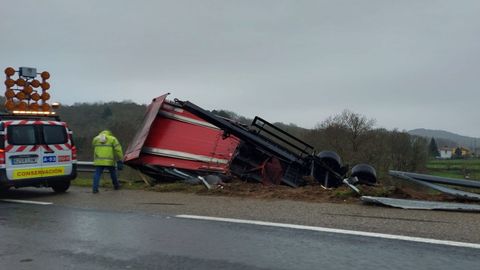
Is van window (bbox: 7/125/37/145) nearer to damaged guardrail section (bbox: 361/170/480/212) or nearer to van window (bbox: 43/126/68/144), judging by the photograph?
van window (bbox: 43/126/68/144)

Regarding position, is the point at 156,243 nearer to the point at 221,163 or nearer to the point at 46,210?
the point at 46,210

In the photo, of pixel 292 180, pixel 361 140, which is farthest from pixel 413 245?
pixel 361 140

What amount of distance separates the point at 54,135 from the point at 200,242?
657 cm

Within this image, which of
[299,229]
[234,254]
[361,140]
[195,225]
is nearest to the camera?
[234,254]

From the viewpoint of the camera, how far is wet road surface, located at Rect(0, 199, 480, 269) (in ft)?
15.6

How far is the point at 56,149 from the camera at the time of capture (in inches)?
430

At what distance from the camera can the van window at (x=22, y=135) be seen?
1019 centimetres

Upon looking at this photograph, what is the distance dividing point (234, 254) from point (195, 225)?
165 cm

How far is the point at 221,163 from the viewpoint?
1214cm

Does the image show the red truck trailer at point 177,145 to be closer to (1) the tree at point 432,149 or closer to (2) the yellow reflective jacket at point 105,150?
(2) the yellow reflective jacket at point 105,150

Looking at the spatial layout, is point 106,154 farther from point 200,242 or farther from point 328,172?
point 200,242

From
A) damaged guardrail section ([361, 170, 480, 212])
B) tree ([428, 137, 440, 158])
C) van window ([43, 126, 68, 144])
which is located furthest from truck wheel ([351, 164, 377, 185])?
tree ([428, 137, 440, 158])

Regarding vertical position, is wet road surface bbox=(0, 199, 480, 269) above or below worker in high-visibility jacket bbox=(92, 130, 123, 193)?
below

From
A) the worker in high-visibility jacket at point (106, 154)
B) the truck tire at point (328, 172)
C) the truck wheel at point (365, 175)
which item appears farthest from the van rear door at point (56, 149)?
the truck wheel at point (365, 175)
